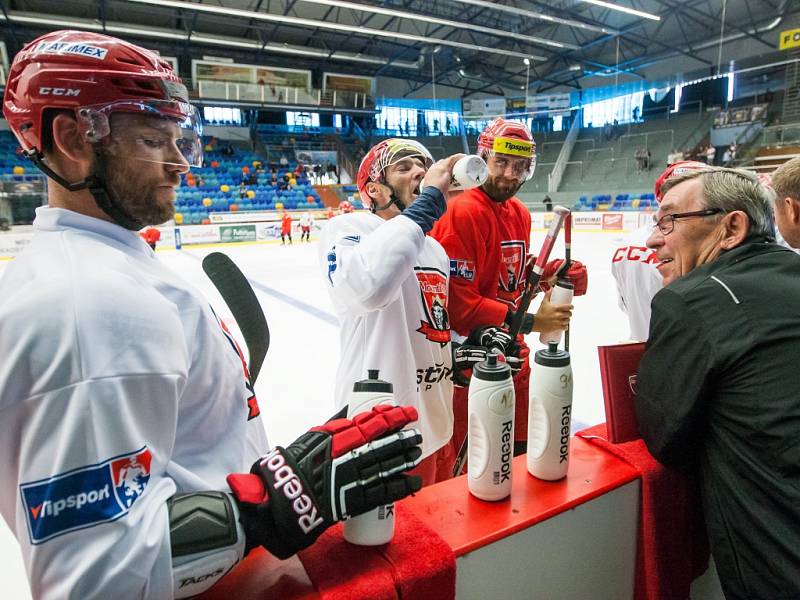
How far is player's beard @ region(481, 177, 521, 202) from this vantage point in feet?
6.75

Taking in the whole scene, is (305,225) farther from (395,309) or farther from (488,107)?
(488,107)

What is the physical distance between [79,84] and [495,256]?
1.56 metres

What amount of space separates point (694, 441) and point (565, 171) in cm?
2540

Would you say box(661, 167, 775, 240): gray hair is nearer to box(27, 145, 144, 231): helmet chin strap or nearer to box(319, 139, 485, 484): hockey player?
box(319, 139, 485, 484): hockey player

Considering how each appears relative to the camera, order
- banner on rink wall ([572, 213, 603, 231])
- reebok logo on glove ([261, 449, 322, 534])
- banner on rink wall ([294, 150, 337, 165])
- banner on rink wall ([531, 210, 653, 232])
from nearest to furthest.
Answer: reebok logo on glove ([261, 449, 322, 534])
banner on rink wall ([531, 210, 653, 232])
banner on rink wall ([572, 213, 603, 231])
banner on rink wall ([294, 150, 337, 165])

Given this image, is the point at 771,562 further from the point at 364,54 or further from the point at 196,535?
the point at 364,54

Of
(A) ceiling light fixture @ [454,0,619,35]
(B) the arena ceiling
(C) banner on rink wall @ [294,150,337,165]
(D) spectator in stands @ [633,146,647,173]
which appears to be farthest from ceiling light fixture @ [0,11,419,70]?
(D) spectator in stands @ [633,146,647,173]

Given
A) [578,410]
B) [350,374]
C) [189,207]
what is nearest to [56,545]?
[350,374]

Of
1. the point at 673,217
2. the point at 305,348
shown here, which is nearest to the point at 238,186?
the point at 305,348

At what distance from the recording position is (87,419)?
22.5 inches

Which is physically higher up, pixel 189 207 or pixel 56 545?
pixel 189 207

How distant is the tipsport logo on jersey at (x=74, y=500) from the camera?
56 centimetres

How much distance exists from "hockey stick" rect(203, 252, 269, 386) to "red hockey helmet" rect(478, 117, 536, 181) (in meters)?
1.14

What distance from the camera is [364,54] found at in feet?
68.3
